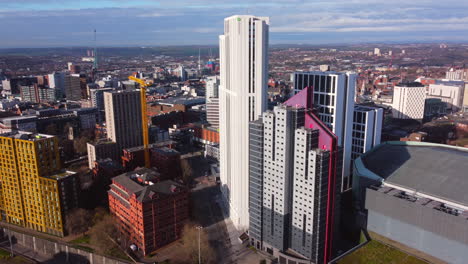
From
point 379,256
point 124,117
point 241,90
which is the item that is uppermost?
point 241,90

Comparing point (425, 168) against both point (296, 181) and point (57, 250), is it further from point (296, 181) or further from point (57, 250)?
point (57, 250)

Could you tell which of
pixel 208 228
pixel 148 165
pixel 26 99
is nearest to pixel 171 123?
pixel 148 165

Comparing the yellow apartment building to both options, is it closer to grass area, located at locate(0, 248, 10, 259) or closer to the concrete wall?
the concrete wall

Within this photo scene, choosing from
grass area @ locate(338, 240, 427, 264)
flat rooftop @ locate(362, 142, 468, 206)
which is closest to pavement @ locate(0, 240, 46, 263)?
grass area @ locate(338, 240, 427, 264)

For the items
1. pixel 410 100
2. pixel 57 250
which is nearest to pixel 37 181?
pixel 57 250

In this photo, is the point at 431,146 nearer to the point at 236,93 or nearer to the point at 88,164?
the point at 236,93

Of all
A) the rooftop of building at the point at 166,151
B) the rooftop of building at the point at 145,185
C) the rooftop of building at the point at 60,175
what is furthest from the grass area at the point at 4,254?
the rooftop of building at the point at 166,151
